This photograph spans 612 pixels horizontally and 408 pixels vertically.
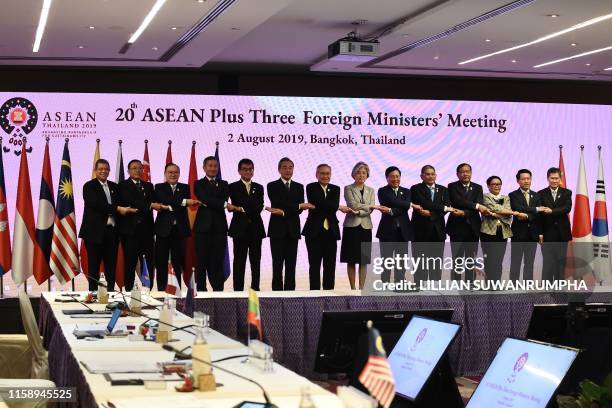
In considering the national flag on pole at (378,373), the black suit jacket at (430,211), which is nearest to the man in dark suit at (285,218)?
the black suit jacket at (430,211)

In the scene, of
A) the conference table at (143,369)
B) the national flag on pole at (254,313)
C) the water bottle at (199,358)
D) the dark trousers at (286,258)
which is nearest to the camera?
the conference table at (143,369)

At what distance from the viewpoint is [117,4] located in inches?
347

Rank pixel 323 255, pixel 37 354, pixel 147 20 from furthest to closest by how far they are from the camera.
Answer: pixel 323 255, pixel 147 20, pixel 37 354

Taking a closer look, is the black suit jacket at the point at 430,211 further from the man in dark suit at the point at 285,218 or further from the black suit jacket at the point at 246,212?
the black suit jacket at the point at 246,212

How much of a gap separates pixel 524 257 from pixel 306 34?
135 inches

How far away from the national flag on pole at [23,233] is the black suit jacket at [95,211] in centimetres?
85

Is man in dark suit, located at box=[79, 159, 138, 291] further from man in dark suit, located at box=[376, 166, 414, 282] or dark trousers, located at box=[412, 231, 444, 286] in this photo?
dark trousers, located at box=[412, 231, 444, 286]

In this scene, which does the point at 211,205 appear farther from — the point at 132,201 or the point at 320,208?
the point at 320,208

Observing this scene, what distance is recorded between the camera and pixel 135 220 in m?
10.3

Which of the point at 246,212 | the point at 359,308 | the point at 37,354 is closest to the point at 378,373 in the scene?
the point at 37,354

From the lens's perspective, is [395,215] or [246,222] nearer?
[246,222]

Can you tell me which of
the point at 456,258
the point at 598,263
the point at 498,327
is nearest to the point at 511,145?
the point at 598,263

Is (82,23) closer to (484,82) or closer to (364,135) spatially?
(364,135)

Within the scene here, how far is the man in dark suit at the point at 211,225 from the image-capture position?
10.1 metres
